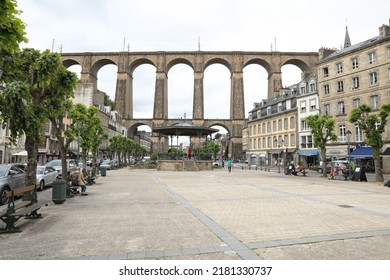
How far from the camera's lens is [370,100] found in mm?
27594

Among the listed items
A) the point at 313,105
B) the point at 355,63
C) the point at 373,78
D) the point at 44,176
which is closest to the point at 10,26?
the point at 44,176

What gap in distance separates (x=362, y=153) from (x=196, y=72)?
45216 millimetres

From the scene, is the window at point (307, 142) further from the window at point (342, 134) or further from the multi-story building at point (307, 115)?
the window at point (342, 134)

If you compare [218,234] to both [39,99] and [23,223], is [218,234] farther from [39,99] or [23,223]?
[39,99]

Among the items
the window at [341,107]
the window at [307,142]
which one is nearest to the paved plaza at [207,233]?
the window at [341,107]

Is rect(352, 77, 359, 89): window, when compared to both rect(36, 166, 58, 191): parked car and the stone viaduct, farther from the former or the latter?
the stone viaduct

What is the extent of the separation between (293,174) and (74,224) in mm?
23438

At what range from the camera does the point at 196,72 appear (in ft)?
213

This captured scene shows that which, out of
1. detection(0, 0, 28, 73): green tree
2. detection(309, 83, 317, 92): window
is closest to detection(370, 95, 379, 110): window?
detection(309, 83, 317, 92): window

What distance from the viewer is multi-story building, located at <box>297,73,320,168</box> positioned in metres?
35.0

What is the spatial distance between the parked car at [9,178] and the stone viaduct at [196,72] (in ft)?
170

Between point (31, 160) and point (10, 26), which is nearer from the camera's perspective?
point (10, 26)

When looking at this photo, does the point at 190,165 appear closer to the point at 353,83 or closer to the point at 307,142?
the point at 307,142

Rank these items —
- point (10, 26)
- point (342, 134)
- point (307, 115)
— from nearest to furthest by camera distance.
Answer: point (10, 26), point (342, 134), point (307, 115)
